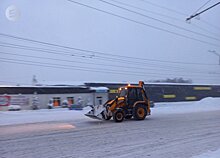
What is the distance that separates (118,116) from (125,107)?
1.08 meters

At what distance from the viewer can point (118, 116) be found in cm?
1647

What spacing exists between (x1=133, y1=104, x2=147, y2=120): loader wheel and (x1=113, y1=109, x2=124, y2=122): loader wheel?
105 centimetres

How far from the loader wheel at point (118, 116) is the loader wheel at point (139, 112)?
3.44 feet

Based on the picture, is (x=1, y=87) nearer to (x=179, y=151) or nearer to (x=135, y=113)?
(x=135, y=113)

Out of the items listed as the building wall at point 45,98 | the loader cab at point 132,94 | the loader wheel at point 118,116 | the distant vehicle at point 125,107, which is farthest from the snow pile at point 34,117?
the building wall at point 45,98

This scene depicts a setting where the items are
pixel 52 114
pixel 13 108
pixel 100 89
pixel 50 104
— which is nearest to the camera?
pixel 52 114

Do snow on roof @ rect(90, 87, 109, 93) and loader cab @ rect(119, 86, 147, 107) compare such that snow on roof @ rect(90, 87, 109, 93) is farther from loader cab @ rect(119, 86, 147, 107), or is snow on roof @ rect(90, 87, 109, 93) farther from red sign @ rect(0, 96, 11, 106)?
loader cab @ rect(119, 86, 147, 107)

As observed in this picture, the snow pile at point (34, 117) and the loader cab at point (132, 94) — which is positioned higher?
the loader cab at point (132, 94)

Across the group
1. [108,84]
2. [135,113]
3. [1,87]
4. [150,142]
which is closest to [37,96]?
[1,87]

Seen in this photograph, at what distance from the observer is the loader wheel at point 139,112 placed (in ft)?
56.7

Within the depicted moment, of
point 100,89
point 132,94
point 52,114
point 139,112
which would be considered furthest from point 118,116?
point 100,89

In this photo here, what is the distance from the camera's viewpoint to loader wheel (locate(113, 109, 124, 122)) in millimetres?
16375

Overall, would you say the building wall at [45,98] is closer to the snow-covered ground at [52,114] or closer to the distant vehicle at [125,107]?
the snow-covered ground at [52,114]

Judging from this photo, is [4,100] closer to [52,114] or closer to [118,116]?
[52,114]
